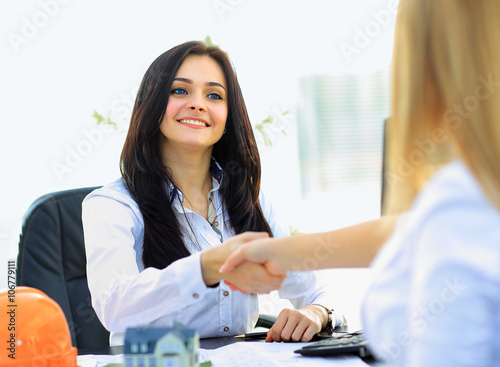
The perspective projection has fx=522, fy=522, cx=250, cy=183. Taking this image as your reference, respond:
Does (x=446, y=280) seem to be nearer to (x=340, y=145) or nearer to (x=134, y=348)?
(x=134, y=348)

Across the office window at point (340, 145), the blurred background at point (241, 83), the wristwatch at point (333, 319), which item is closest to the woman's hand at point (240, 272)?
the wristwatch at point (333, 319)

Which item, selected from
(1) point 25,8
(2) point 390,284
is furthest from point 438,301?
(1) point 25,8

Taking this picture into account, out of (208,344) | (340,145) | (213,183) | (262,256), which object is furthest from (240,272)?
(340,145)

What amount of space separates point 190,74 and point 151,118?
22 centimetres

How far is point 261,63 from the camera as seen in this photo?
149 inches

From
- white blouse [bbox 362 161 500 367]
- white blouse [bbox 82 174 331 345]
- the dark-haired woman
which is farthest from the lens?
the dark-haired woman

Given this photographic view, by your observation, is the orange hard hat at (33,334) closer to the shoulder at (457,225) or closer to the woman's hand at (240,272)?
the woman's hand at (240,272)

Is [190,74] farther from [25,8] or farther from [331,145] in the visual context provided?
[331,145]

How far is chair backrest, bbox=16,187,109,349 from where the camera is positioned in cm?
166

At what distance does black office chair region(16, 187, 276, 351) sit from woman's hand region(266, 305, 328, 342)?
65 centimetres

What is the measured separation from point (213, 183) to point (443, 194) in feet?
4.85

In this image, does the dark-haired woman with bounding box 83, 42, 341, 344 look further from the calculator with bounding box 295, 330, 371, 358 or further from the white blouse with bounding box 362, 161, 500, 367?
the white blouse with bounding box 362, 161, 500, 367

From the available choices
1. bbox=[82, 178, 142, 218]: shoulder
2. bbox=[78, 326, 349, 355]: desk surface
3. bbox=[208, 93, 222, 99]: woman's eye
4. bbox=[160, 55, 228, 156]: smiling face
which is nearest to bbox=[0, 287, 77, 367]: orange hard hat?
bbox=[78, 326, 349, 355]: desk surface

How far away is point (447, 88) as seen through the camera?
0.67 meters
